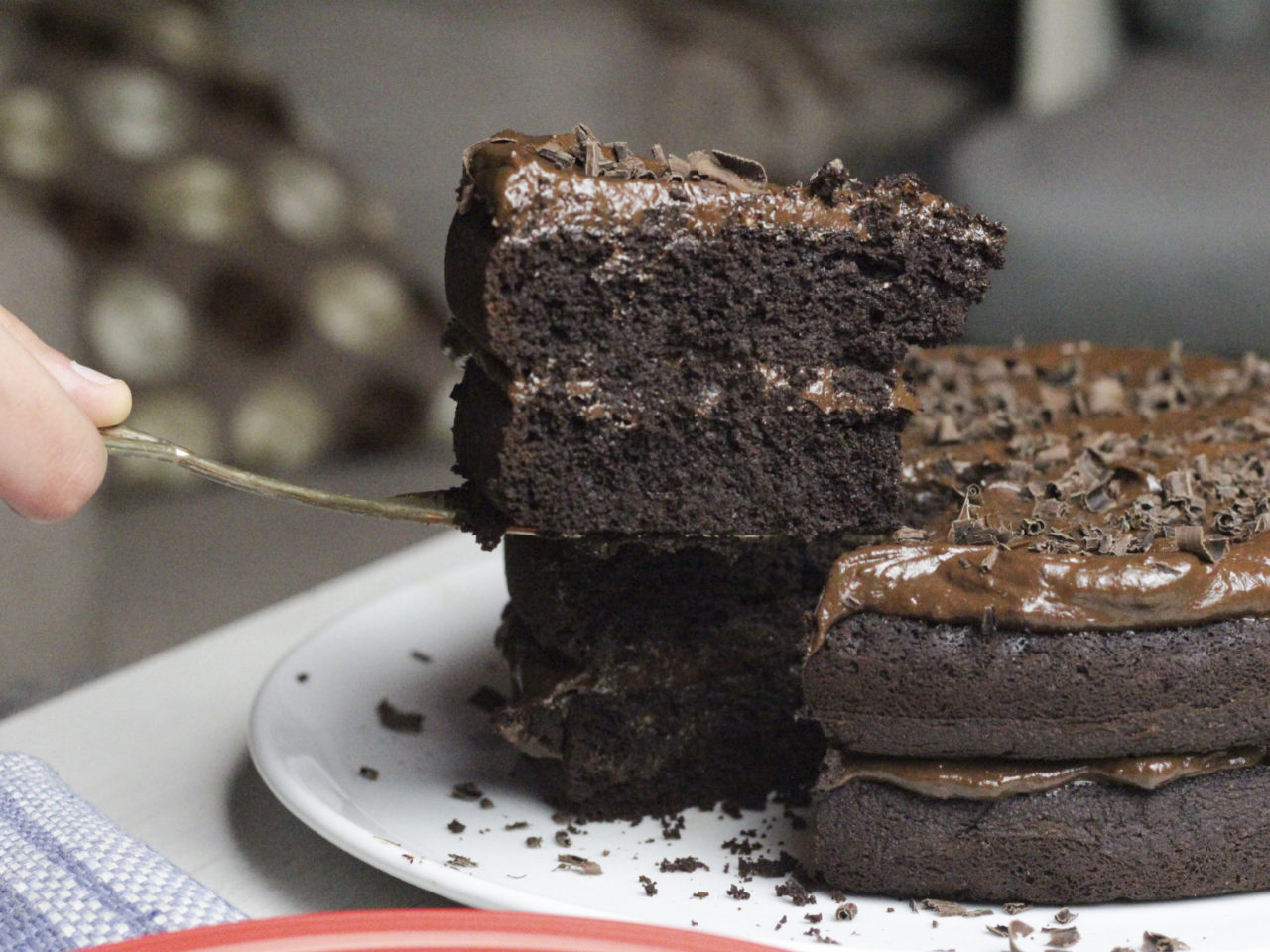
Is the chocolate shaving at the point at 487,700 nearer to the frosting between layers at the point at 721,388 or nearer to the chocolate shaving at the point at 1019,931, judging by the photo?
the frosting between layers at the point at 721,388

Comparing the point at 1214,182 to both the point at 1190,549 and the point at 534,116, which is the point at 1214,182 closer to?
the point at 534,116

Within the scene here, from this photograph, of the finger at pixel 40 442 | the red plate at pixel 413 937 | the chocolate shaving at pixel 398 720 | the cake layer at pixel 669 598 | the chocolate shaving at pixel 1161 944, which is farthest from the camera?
the chocolate shaving at pixel 398 720

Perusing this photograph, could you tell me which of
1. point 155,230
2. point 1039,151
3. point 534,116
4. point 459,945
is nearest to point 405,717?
point 459,945

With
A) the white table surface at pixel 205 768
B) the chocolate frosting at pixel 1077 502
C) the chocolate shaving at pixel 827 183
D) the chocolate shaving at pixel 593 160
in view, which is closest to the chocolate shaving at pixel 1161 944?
the chocolate frosting at pixel 1077 502

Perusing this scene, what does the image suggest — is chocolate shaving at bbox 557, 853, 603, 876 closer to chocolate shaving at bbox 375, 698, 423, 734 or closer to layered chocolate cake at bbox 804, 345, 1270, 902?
layered chocolate cake at bbox 804, 345, 1270, 902

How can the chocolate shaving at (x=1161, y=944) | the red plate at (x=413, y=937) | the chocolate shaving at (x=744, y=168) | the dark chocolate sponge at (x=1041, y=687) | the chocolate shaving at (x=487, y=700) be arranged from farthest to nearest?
the chocolate shaving at (x=487, y=700) → the chocolate shaving at (x=744, y=168) → the dark chocolate sponge at (x=1041, y=687) → the chocolate shaving at (x=1161, y=944) → the red plate at (x=413, y=937)

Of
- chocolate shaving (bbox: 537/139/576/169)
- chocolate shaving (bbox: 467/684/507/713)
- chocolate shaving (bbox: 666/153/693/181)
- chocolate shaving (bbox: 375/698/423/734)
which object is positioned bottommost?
chocolate shaving (bbox: 375/698/423/734)

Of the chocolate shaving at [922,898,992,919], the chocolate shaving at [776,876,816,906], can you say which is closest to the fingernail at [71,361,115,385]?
the chocolate shaving at [776,876,816,906]
